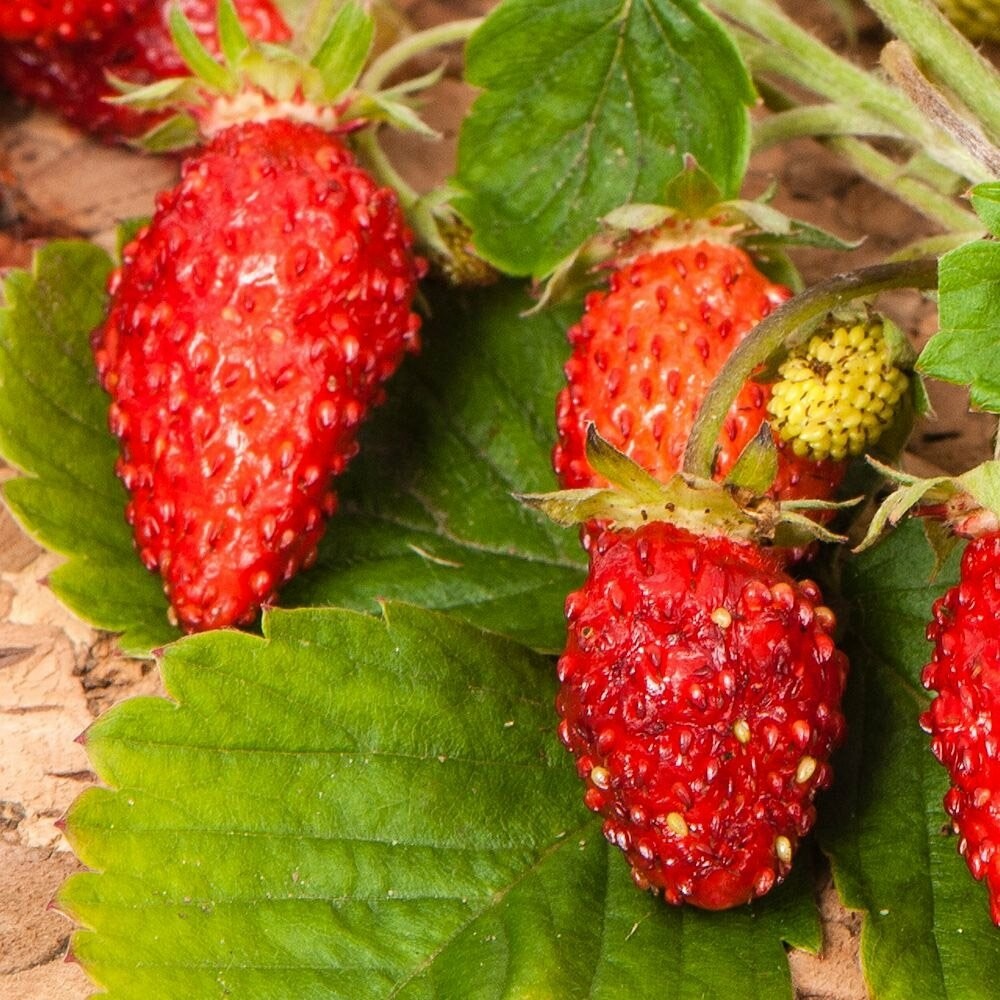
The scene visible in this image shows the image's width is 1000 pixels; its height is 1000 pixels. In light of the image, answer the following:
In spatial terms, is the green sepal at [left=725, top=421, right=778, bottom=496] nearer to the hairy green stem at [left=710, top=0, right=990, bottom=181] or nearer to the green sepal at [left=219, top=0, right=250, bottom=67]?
the hairy green stem at [left=710, top=0, right=990, bottom=181]

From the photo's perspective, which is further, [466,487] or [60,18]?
[60,18]

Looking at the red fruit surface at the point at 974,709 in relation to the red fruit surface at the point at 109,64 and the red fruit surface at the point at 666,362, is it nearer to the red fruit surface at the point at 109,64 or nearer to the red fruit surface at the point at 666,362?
the red fruit surface at the point at 666,362

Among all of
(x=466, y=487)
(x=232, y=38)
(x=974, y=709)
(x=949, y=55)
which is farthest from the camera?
(x=466, y=487)

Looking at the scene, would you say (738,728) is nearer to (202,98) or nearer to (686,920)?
(686,920)

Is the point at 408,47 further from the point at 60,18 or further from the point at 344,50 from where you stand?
the point at 60,18

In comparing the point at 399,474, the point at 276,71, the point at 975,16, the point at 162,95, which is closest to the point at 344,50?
the point at 276,71

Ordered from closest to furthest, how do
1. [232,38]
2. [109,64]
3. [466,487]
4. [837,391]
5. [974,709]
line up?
[974,709] → [837,391] → [232,38] → [466,487] → [109,64]

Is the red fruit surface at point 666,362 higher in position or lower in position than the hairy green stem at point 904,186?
higher

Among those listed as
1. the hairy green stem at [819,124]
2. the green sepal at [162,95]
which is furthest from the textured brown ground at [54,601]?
the green sepal at [162,95]
